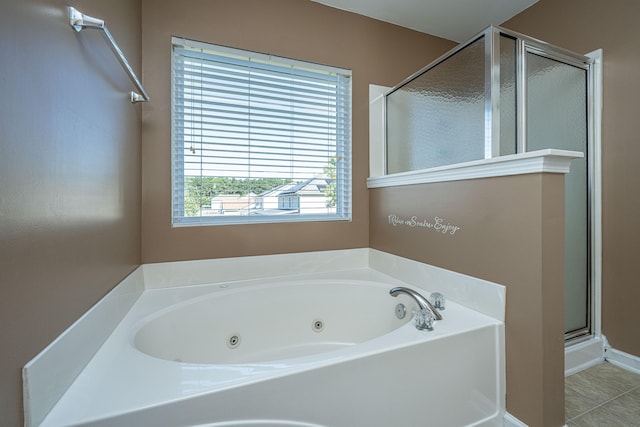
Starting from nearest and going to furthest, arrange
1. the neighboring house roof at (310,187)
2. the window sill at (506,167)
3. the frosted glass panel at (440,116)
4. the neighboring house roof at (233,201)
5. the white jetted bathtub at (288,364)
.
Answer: the white jetted bathtub at (288,364)
the window sill at (506,167)
the frosted glass panel at (440,116)
the neighboring house roof at (233,201)
the neighboring house roof at (310,187)

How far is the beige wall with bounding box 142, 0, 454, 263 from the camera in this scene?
169 centimetres

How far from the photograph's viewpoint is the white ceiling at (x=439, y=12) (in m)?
2.07

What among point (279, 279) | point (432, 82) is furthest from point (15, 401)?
point (432, 82)

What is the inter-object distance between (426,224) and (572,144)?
1017 millimetres

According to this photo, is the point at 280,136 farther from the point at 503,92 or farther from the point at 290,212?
the point at 503,92

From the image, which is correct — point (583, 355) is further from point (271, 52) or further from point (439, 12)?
point (271, 52)

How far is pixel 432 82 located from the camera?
180 cm

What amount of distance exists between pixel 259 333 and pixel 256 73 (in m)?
1.68

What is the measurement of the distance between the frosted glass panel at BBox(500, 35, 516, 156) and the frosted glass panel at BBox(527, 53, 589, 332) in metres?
0.27

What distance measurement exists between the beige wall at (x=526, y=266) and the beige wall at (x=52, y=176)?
1.57 metres

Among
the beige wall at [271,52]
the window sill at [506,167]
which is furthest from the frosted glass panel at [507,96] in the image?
the beige wall at [271,52]

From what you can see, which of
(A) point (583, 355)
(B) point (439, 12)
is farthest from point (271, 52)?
(A) point (583, 355)

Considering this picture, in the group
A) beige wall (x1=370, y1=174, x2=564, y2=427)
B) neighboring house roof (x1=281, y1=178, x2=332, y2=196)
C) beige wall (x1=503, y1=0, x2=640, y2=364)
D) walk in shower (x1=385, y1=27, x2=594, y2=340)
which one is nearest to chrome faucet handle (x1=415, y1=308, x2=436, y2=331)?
beige wall (x1=370, y1=174, x2=564, y2=427)

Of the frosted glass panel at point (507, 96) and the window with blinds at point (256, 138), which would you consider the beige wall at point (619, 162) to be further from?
the window with blinds at point (256, 138)
